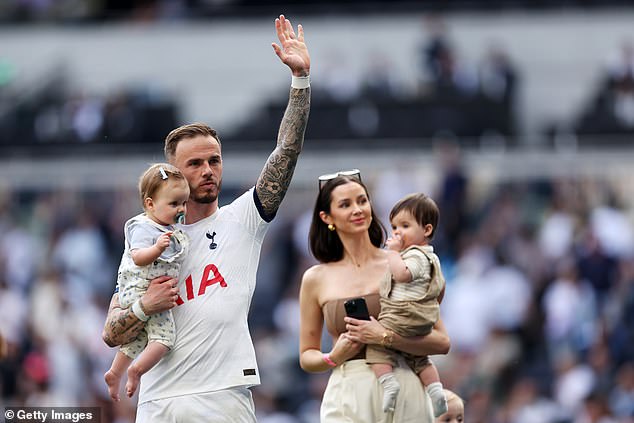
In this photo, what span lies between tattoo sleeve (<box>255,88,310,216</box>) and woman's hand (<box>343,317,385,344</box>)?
737 millimetres

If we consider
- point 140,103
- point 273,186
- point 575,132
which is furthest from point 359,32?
point 273,186

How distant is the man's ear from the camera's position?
894cm

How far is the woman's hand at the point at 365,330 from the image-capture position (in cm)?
848

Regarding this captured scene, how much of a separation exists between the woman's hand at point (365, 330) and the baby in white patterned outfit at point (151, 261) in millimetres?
1034

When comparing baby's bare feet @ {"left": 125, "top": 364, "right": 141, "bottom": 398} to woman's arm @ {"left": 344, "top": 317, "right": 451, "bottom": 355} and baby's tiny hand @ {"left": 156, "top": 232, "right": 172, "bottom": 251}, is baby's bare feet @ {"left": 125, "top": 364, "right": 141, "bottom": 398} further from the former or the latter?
→ woman's arm @ {"left": 344, "top": 317, "right": 451, "bottom": 355}

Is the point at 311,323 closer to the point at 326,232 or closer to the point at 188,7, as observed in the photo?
the point at 326,232

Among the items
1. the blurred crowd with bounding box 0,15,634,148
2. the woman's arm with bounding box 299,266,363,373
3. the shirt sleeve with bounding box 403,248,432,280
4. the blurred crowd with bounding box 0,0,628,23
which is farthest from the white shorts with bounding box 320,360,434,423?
the blurred crowd with bounding box 0,0,628,23

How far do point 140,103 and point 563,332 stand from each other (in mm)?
10377

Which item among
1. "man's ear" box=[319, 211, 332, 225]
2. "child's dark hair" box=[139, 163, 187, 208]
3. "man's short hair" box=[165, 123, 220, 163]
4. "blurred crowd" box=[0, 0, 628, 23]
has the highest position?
"blurred crowd" box=[0, 0, 628, 23]

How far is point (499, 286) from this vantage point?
18.5m

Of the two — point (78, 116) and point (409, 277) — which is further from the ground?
point (78, 116)

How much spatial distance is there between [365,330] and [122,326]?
1335 millimetres

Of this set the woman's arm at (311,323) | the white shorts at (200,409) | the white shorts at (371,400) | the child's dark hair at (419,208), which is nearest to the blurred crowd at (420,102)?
the woman's arm at (311,323)

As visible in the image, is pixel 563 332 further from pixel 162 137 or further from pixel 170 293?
pixel 170 293
